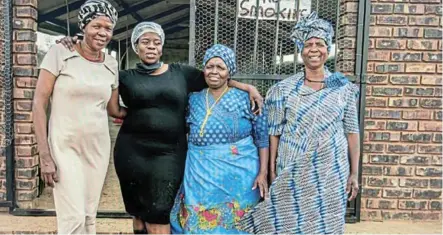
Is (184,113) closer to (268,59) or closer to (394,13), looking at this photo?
(268,59)

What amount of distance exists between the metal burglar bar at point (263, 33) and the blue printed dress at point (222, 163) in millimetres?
974

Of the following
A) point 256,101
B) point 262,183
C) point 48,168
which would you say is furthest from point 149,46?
point 262,183

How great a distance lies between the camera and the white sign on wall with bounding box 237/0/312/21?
10.3 ft

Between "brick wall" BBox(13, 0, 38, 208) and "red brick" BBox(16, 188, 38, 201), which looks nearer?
"brick wall" BBox(13, 0, 38, 208)

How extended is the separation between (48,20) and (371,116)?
15.4ft

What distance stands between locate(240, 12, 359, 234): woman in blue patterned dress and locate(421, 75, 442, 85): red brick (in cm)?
133

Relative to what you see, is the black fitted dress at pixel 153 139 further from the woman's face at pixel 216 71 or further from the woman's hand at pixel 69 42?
the woman's hand at pixel 69 42

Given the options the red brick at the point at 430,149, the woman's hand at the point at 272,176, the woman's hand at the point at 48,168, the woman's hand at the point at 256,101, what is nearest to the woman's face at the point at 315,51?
the woman's hand at the point at 256,101

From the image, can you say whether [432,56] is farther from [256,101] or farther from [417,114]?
[256,101]

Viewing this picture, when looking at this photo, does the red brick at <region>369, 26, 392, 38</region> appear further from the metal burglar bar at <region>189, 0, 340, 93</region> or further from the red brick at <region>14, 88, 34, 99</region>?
the red brick at <region>14, 88, 34, 99</region>

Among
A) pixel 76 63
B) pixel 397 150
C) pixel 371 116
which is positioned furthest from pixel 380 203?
pixel 76 63

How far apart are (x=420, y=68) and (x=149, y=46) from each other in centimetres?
209

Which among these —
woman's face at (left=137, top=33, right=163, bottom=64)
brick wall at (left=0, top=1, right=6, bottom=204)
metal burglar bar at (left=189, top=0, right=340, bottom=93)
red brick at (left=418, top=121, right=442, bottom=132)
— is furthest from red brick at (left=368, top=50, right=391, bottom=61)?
brick wall at (left=0, top=1, right=6, bottom=204)

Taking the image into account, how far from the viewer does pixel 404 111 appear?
319cm
